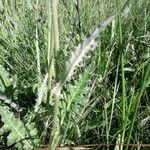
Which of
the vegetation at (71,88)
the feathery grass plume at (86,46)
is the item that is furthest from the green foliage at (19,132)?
the feathery grass plume at (86,46)

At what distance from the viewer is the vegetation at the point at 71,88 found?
78 centimetres

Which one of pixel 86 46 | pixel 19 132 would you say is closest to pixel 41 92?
pixel 19 132

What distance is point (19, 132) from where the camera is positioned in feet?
3.06

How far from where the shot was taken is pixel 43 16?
1.46 meters

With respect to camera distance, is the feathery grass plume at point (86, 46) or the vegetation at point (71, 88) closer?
the feathery grass plume at point (86, 46)

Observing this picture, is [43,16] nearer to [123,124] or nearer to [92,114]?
[92,114]

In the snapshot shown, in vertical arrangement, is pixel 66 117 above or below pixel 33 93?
below

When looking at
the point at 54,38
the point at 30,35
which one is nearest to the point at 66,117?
the point at 54,38

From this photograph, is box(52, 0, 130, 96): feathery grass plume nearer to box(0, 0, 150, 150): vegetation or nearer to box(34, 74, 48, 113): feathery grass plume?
box(0, 0, 150, 150): vegetation

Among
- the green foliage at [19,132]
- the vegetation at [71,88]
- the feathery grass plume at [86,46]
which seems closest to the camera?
the feathery grass plume at [86,46]

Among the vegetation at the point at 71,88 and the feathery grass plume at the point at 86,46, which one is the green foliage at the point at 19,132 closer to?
the vegetation at the point at 71,88

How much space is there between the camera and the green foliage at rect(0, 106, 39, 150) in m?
0.92

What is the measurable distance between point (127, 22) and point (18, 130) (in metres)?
0.70

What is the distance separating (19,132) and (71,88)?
0.63ft
